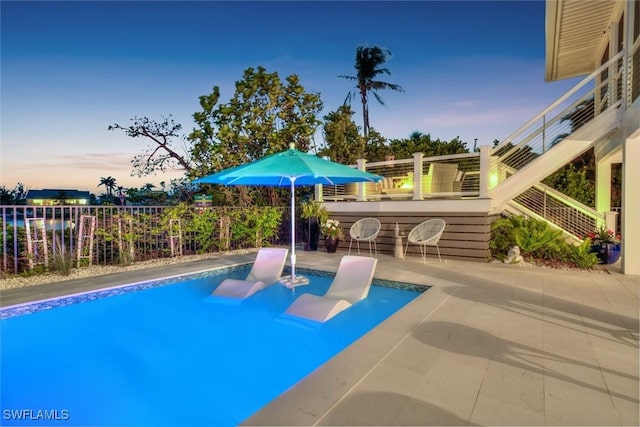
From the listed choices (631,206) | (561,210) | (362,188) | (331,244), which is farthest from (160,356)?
(561,210)

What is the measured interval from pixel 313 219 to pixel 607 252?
278 inches

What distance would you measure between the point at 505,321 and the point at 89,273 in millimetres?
7303

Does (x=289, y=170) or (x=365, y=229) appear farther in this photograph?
(x=365, y=229)

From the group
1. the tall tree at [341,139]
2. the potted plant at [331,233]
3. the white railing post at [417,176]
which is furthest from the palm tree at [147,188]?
the white railing post at [417,176]

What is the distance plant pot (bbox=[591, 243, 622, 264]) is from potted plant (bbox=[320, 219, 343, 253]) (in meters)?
5.99

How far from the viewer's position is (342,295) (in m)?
5.15

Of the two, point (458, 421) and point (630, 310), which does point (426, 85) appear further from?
point (458, 421)

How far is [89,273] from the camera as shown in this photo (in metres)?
6.77

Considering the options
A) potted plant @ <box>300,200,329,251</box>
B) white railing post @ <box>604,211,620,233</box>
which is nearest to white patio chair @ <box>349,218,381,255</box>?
potted plant @ <box>300,200,329,251</box>

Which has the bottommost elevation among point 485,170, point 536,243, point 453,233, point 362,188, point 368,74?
point 536,243

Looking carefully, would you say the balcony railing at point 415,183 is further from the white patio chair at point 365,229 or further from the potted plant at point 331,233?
the potted plant at point 331,233

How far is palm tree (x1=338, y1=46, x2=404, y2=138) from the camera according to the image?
23297 mm

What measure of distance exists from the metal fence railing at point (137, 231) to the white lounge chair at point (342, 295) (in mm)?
5178

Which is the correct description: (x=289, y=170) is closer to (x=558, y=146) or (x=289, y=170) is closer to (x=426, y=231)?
(x=426, y=231)
